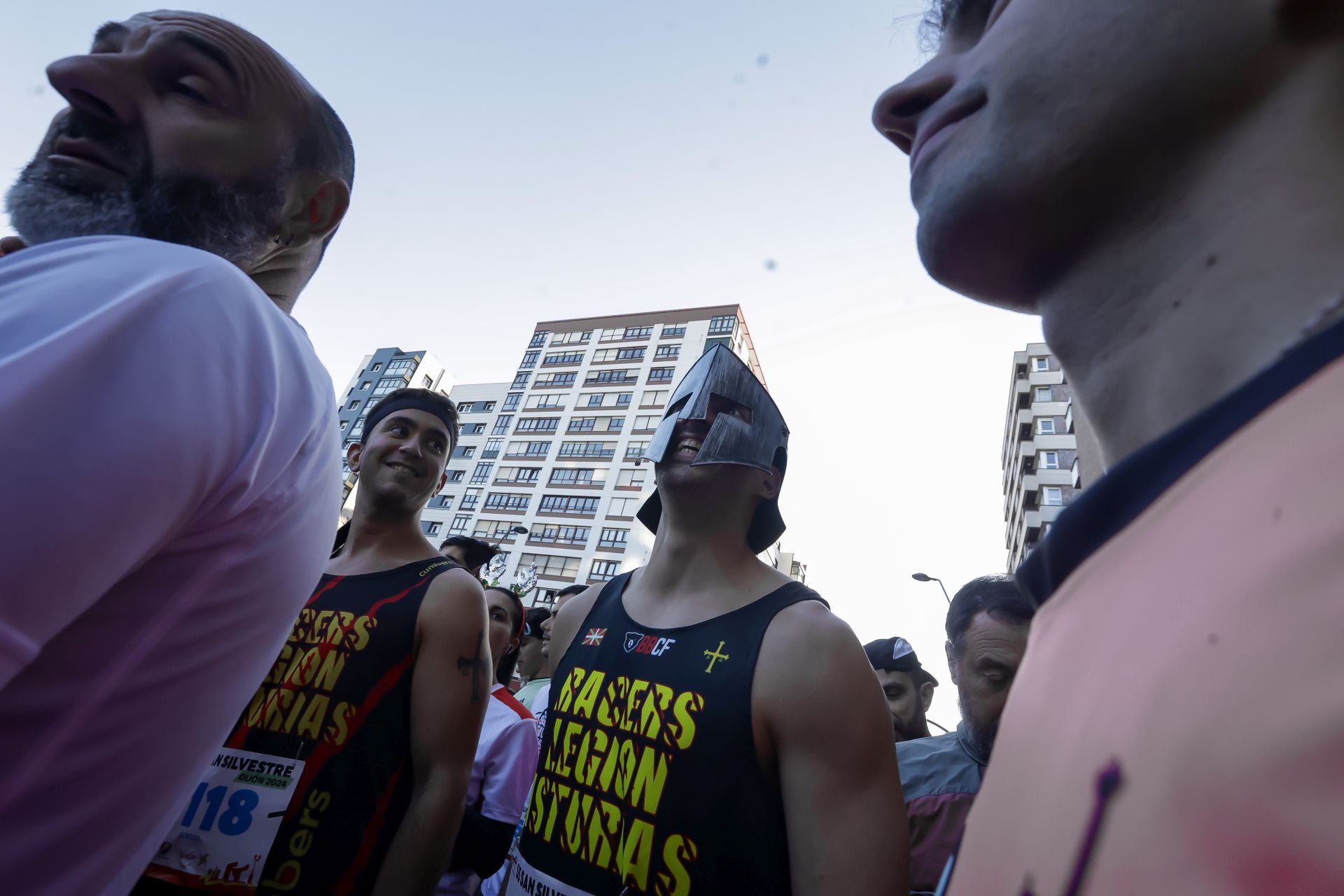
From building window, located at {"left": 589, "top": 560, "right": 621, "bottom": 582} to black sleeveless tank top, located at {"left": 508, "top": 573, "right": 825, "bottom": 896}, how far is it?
41853 millimetres

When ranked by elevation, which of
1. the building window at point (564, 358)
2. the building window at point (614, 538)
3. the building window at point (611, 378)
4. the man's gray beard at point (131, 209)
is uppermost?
the building window at point (564, 358)

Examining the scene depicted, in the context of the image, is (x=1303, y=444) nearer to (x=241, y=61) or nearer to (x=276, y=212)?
(x=276, y=212)

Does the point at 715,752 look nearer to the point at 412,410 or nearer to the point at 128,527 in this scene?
the point at 128,527

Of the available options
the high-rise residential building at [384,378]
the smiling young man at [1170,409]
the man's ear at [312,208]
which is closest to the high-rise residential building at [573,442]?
the high-rise residential building at [384,378]

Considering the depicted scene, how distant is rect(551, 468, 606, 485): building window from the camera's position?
49.1 meters

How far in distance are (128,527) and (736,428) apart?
230 cm

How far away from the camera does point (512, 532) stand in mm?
48875

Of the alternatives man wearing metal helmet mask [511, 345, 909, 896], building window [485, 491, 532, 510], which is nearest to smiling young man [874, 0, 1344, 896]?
man wearing metal helmet mask [511, 345, 909, 896]

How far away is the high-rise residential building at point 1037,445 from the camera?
1535 inches

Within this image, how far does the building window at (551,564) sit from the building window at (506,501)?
4.58m

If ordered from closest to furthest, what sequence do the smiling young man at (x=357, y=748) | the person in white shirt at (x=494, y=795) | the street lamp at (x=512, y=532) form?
the smiling young man at (x=357, y=748)
the person in white shirt at (x=494, y=795)
the street lamp at (x=512, y=532)

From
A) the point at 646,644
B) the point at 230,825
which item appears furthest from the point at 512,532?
the point at 646,644

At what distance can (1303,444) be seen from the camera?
0.51 meters

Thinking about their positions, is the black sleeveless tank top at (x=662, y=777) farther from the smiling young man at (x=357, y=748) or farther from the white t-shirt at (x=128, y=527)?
the white t-shirt at (x=128, y=527)
